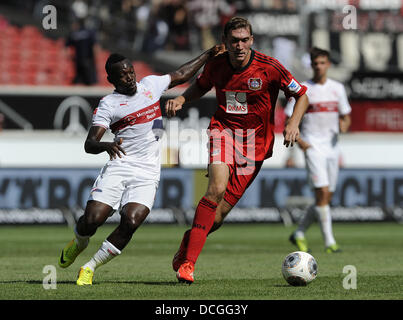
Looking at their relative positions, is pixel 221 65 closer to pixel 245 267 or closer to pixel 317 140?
pixel 245 267

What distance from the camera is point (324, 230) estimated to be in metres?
13.1

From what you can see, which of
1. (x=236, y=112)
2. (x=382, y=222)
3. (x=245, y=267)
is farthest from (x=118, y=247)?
(x=382, y=222)

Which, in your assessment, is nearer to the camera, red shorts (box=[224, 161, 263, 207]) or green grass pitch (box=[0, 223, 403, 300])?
green grass pitch (box=[0, 223, 403, 300])

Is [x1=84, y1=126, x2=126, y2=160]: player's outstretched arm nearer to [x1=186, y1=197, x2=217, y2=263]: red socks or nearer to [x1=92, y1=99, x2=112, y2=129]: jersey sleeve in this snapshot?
[x1=92, y1=99, x2=112, y2=129]: jersey sleeve

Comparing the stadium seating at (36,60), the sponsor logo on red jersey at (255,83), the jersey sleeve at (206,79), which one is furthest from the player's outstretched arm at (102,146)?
the stadium seating at (36,60)

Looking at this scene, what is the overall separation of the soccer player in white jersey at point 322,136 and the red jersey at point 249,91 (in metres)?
3.89

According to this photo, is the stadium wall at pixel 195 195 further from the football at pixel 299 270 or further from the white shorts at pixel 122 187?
the football at pixel 299 270

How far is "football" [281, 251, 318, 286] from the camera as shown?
339 inches

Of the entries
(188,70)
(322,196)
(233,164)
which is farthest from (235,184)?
(322,196)

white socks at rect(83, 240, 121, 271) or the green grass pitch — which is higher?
white socks at rect(83, 240, 121, 271)

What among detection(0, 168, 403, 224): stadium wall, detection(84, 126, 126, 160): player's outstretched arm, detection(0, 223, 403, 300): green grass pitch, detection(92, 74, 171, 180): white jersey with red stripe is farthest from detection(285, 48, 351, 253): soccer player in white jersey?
detection(0, 168, 403, 224): stadium wall

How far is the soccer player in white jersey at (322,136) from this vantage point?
13211 mm

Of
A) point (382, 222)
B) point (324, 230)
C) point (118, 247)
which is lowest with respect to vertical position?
point (382, 222)

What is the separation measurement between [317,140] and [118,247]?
205 inches
